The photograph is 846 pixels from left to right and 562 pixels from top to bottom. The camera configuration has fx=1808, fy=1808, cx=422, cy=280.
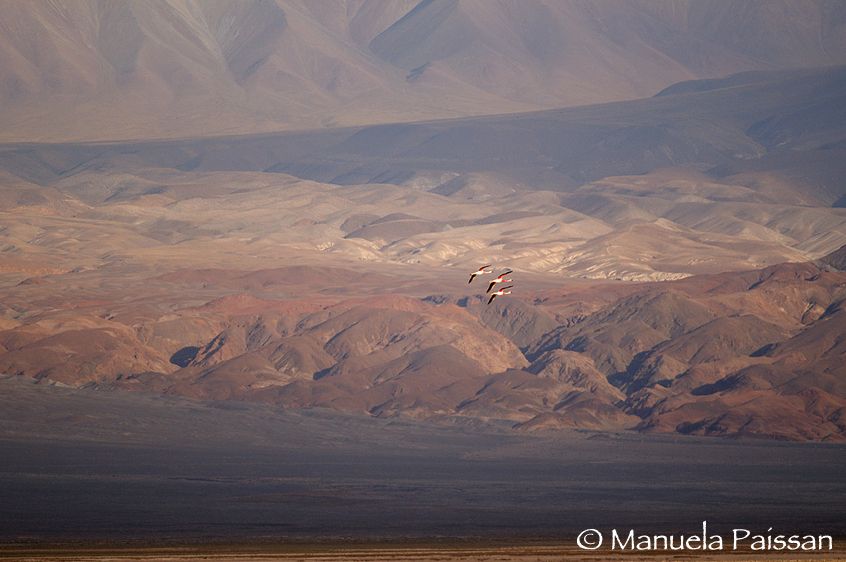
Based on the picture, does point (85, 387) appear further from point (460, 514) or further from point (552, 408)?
point (460, 514)

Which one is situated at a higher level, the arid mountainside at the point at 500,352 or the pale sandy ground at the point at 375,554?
the arid mountainside at the point at 500,352

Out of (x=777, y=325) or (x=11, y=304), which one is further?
(x=11, y=304)

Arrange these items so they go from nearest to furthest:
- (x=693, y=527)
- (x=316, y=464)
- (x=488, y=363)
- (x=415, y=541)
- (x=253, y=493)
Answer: (x=415, y=541) < (x=693, y=527) < (x=253, y=493) < (x=316, y=464) < (x=488, y=363)

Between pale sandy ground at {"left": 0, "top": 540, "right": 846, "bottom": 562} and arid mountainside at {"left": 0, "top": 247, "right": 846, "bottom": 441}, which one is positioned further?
arid mountainside at {"left": 0, "top": 247, "right": 846, "bottom": 441}

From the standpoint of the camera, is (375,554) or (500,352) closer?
(375,554)

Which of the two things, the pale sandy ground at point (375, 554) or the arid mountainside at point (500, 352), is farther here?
→ the arid mountainside at point (500, 352)

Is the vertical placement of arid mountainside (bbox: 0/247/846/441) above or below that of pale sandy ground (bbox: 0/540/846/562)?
above

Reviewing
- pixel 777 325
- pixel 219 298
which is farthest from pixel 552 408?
pixel 219 298

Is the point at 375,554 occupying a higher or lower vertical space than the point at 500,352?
lower
